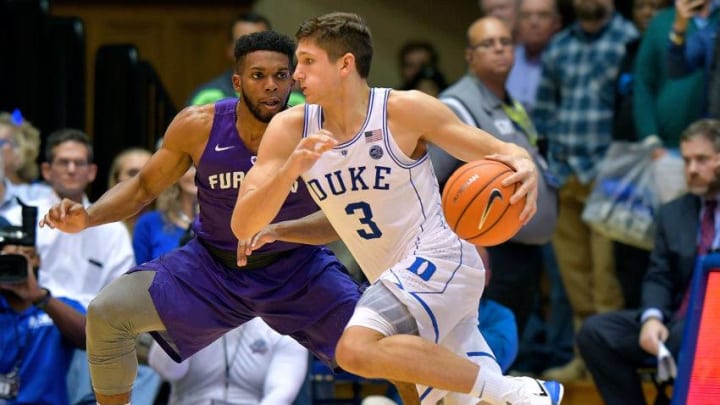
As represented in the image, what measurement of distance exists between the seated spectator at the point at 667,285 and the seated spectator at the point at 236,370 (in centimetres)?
166

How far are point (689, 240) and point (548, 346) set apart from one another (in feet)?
4.75

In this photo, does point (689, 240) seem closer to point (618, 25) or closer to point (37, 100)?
point (618, 25)

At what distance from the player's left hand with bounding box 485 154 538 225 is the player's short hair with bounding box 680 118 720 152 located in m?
2.69

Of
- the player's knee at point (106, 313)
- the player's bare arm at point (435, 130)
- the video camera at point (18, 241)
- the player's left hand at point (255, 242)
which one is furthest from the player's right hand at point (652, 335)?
the video camera at point (18, 241)

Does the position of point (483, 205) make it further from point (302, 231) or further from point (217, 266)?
point (217, 266)

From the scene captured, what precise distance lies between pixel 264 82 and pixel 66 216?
1.01 metres

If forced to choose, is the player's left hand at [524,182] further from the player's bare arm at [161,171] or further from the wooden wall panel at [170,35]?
the wooden wall panel at [170,35]

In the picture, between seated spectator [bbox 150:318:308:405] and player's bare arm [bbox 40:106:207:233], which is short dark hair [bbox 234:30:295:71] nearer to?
player's bare arm [bbox 40:106:207:233]

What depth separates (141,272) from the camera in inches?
247

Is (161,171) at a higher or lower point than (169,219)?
higher

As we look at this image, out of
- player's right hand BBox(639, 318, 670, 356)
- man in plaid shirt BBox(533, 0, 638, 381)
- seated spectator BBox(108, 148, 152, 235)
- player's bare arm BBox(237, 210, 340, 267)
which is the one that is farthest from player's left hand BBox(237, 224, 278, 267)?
man in plaid shirt BBox(533, 0, 638, 381)

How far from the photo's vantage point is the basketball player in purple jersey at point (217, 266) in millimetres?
6184

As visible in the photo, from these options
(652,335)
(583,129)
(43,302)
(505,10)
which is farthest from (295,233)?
(505,10)

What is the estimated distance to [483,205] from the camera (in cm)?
544
